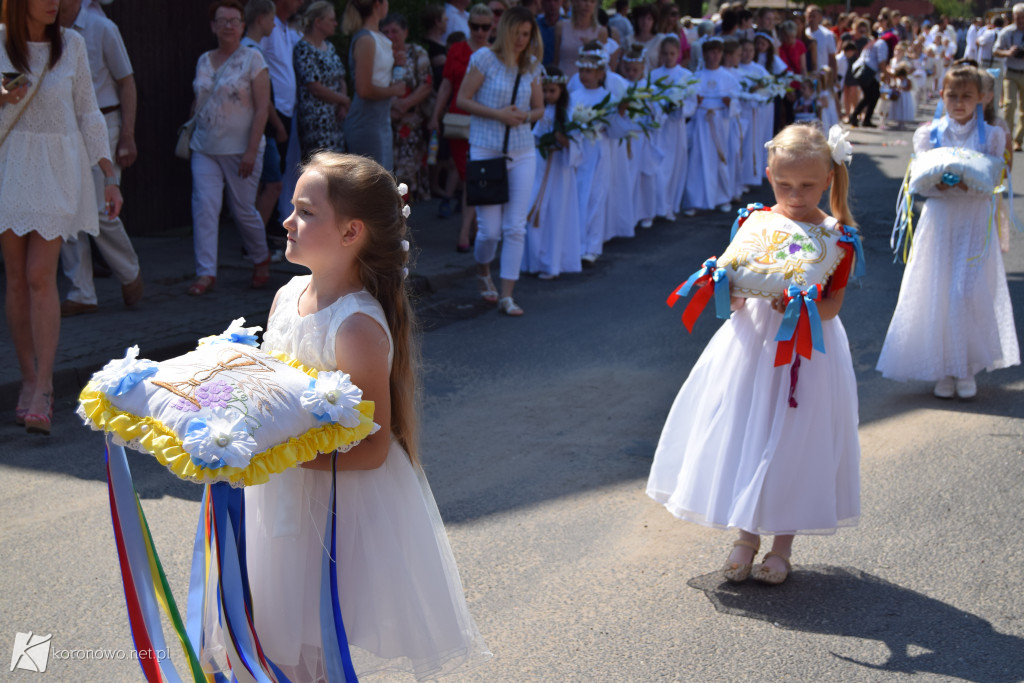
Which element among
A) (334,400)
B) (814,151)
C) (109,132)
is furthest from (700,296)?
(109,132)

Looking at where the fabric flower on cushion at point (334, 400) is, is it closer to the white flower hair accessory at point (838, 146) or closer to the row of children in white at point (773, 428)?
the row of children in white at point (773, 428)

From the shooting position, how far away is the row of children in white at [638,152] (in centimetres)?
968

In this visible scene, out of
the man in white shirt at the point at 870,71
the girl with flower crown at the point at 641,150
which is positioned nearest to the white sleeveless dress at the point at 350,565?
the girl with flower crown at the point at 641,150

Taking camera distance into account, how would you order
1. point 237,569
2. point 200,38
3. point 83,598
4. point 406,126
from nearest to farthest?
point 237,569 → point 83,598 → point 200,38 → point 406,126

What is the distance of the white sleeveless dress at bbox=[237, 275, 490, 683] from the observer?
2.65m

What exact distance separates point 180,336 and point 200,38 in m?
5.06

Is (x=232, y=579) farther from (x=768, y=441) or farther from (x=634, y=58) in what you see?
(x=634, y=58)

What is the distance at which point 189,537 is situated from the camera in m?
4.34

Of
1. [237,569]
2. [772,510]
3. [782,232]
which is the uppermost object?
[782,232]

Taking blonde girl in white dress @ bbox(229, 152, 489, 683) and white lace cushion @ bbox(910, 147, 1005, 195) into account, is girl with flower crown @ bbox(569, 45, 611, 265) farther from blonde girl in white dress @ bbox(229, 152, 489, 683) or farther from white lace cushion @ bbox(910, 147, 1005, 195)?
blonde girl in white dress @ bbox(229, 152, 489, 683)

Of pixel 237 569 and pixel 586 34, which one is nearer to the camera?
pixel 237 569

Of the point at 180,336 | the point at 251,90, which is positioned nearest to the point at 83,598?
the point at 180,336

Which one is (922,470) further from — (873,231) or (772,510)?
(873,231)

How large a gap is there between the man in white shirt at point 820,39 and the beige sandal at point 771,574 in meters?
16.1
